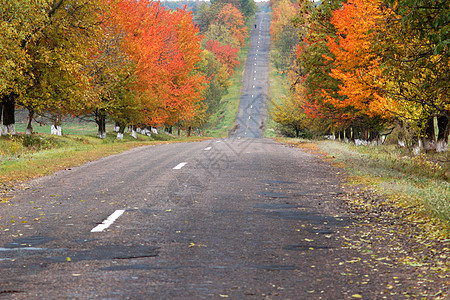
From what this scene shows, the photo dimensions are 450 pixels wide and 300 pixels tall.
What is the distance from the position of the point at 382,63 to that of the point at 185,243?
7057 millimetres

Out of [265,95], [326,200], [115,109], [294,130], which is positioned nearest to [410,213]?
[326,200]

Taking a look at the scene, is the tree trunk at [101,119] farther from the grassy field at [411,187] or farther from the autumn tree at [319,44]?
the grassy field at [411,187]

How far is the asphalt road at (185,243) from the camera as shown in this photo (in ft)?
14.0

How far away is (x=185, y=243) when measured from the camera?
5.75 m

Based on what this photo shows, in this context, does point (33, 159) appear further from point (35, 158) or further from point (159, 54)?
point (159, 54)

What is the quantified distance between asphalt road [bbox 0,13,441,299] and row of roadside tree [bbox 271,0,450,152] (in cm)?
332

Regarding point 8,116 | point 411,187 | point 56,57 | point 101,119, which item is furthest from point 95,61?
point 411,187

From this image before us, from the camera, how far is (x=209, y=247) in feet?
18.3

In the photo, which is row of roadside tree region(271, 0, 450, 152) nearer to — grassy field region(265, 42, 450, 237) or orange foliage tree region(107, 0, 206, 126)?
grassy field region(265, 42, 450, 237)

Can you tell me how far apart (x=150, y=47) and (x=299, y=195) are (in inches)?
975

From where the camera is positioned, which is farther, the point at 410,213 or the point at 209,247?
the point at 410,213

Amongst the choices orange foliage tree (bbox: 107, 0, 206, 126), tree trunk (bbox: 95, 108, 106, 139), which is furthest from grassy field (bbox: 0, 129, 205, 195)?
orange foliage tree (bbox: 107, 0, 206, 126)

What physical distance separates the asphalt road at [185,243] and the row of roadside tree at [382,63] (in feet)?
10.9

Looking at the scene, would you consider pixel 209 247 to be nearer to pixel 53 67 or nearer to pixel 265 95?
pixel 53 67
